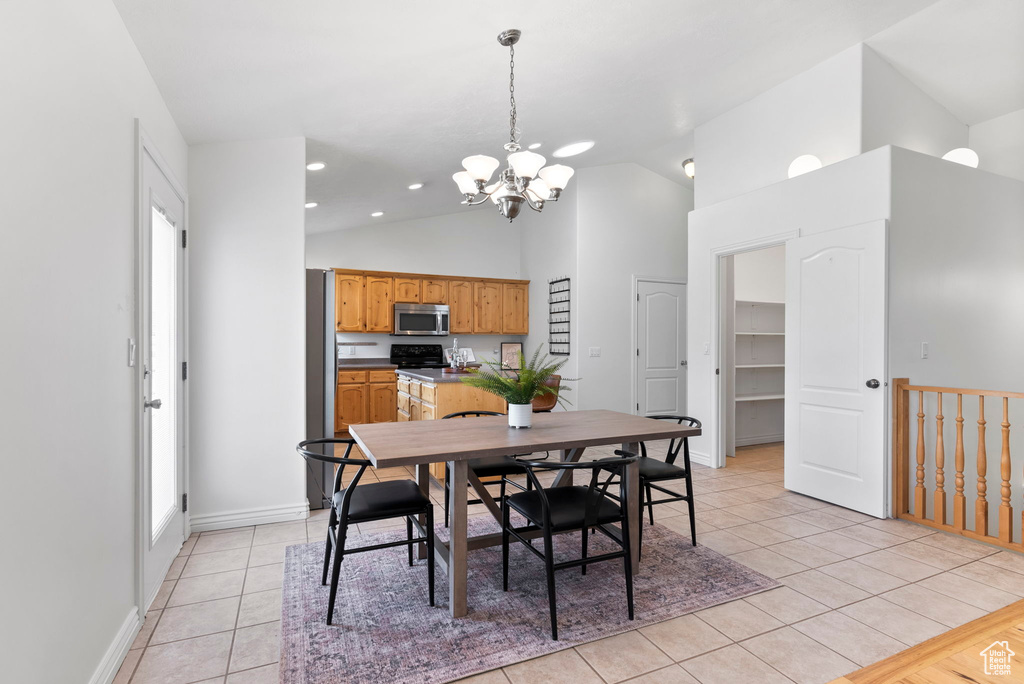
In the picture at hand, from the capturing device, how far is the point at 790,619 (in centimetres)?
226

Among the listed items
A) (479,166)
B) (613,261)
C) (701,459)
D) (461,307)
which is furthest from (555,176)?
(461,307)

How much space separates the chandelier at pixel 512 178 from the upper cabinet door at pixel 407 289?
4.24 m

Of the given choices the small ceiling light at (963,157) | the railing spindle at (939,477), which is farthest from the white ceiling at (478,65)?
the railing spindle at (939,477)

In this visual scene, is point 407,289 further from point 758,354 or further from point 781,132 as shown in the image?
point 781,132

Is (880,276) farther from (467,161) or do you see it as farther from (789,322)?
(467,161)

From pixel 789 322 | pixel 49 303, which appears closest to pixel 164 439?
pixel 49 303

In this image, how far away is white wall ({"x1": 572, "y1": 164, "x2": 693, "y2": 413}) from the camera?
6.45 metres

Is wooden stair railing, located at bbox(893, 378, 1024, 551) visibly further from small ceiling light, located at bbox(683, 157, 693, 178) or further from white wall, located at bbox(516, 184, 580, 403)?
small ceiling light, located at bbox(683, 157, 693, 178)

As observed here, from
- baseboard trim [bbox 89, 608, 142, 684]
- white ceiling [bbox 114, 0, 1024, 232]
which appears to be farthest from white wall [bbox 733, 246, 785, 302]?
baseboard trim [bbox 89, 608, 142, 684]

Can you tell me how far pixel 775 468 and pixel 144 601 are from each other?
482 cm

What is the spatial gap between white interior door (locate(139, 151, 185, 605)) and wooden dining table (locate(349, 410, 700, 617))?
3.02 feet

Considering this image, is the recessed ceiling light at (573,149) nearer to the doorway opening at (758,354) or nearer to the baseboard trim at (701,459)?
the doorway opening at (758,354)

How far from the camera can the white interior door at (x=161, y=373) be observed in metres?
2.31

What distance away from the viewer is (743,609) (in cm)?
235
